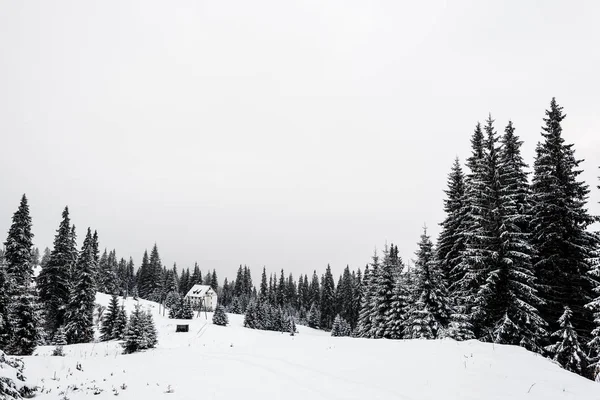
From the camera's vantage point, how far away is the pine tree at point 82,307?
38906mm

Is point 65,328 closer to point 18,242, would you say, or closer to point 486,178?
point 18,242

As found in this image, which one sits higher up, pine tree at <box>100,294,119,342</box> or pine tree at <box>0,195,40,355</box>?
pine tree at <box>0,195,40,355</box>

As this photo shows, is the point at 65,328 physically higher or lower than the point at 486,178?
lower

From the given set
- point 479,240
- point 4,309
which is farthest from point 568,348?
point 4,309

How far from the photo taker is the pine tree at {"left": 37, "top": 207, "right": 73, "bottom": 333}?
136ft

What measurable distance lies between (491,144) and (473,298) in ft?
37.0

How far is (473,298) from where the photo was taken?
920 inches

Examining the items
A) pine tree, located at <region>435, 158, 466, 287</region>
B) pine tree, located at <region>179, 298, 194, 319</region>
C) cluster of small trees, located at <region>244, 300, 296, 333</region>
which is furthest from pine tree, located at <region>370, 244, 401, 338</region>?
pine tree, located at <region>179, 298, 194, 319</region>

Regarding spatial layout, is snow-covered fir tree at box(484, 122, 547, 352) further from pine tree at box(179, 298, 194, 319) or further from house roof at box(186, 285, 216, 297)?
house roof at box(186, 285, 216, 297)

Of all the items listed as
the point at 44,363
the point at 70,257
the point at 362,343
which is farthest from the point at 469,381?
the point at 70,257

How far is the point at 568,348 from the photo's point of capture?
20.0 metres

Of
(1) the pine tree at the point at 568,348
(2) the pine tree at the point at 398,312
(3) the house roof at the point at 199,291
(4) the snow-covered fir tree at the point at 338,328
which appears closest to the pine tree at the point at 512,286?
(1) the pine tree at the point at 568,348

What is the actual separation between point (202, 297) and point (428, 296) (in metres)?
83.2

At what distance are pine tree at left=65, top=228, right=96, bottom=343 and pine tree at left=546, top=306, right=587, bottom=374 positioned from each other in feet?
147
